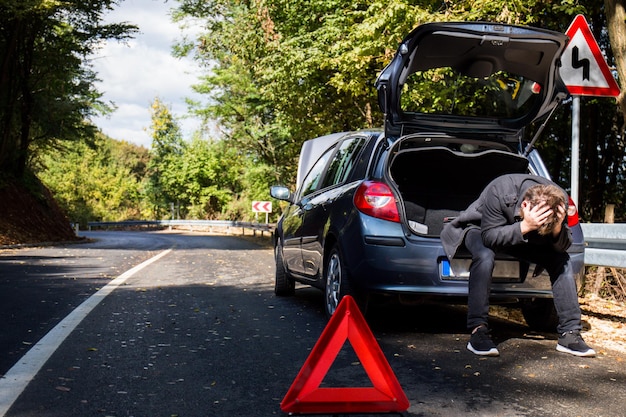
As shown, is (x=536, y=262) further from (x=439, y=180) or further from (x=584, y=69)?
(x=584, y=69)

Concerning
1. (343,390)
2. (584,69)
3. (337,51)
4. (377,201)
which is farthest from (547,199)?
(337,51)

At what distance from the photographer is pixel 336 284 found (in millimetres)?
5957

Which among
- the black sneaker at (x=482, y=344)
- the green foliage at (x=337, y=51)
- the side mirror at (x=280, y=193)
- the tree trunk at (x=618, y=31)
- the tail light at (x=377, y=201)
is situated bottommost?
the black sneaker at (x=482, y=344)

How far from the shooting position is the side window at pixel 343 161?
6387 mm

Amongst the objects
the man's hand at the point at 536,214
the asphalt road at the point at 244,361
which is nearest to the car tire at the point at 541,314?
the asphalt road at the point at 244,361

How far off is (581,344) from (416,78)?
3485 mm

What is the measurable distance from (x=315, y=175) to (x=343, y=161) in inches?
41.7

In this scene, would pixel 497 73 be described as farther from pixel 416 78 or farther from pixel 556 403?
pixel 556 403

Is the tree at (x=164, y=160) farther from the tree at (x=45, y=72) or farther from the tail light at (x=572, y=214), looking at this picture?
the tail light at (x=572, y=214)

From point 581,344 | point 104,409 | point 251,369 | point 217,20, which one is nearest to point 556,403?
point 581,344

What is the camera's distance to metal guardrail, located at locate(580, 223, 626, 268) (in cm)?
580

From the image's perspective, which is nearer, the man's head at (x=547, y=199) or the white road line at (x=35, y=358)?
the white road line at (x=35, y=358)

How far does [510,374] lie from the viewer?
13.9ft

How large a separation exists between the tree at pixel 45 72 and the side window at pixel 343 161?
1972cm
